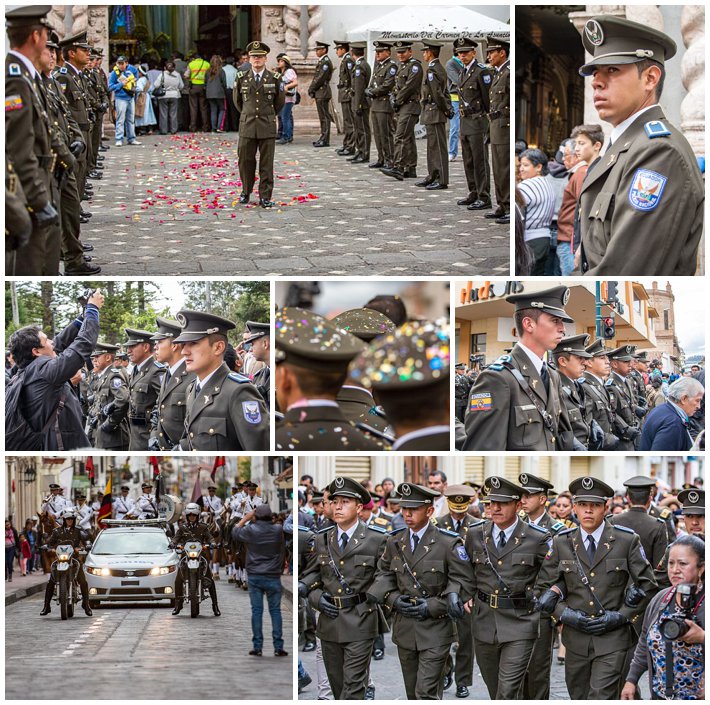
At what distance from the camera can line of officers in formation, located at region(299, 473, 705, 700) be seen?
6.71 meters

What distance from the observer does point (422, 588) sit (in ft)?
23.0

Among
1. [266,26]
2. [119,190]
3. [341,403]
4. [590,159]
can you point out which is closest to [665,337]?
[590,159]

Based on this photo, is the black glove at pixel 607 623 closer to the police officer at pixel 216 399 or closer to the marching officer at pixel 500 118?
the police officer at pixel 216 399

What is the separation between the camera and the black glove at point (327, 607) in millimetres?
7062

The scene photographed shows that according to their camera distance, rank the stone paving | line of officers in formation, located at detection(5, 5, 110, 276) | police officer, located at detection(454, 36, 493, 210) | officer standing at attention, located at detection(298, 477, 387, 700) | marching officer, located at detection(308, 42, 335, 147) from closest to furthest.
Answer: line of officers in formation, located at detection(5, 5, 110, 276) < officer standing at attention, located at detection(298, 477, 387, 700) < the stone paving < police officer, located at detection(454, 36, 493, 210) < marching officer, located at detection(308, 42, 335, 147)

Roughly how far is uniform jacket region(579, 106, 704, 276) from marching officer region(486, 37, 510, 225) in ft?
18.1

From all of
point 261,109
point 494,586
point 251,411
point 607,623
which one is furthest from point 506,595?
point 261,109

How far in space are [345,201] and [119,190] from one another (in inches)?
109

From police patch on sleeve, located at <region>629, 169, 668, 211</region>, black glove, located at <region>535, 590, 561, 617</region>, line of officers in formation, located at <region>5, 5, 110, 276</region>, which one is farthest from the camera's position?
black glove, located at <region>535, 590, 561, 617</region>

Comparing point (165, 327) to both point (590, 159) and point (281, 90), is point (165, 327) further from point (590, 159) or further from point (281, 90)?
point (281, 90)

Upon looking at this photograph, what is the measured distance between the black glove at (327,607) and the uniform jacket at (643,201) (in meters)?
2.46

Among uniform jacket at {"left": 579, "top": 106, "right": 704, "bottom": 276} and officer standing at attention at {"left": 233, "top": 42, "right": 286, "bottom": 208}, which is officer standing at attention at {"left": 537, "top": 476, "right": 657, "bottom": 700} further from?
officer standing at attention at {"left": 233, "top": 42, "right": 286, "bottom": 208}

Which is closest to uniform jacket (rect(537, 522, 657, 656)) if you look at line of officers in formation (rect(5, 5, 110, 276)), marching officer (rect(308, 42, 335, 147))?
line of officers in formation (rect(5, 5, 110, 276))

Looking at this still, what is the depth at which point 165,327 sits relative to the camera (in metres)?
6.92
